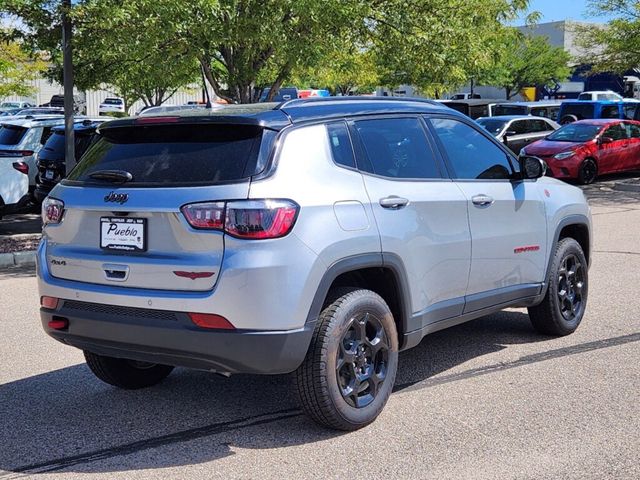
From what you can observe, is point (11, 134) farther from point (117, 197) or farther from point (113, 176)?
point (117, 197)

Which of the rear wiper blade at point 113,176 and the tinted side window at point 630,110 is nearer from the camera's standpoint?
the rear wiper blade at point 113,176

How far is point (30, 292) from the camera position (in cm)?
921

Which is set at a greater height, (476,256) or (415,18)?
(415,18)

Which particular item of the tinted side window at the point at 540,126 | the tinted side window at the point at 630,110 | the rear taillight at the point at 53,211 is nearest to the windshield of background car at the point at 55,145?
the rear taillight at the point at 53,211

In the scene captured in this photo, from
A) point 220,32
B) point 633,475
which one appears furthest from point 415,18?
point 633,475

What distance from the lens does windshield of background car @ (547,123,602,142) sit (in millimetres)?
20562

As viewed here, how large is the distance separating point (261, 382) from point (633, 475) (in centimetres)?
248

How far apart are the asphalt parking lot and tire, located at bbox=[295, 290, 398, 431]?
136mm

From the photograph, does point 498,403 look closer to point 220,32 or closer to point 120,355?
point 120,355

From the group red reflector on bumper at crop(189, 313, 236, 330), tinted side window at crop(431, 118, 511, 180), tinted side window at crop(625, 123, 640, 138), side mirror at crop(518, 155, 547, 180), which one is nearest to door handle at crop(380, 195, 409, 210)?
tinted side window at crop(431, 118, 511, 180)

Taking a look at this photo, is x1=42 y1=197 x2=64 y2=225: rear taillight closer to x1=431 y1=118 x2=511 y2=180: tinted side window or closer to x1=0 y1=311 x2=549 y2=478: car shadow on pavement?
x1=0 y1=311 x2=549 y2=478: car shadow on pavement

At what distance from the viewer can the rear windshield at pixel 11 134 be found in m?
16.2

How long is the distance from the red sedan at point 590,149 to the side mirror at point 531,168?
13.5 m

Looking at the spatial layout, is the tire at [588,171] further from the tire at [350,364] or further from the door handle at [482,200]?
the tire at [350,364]
